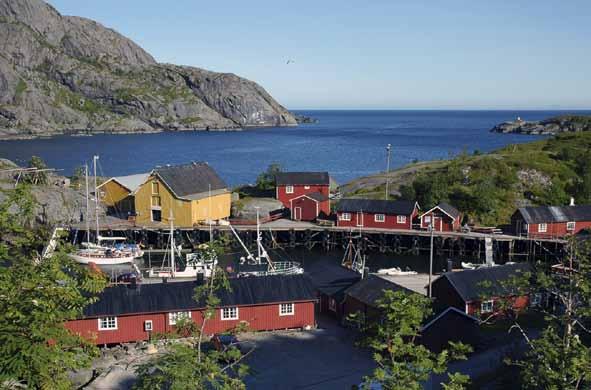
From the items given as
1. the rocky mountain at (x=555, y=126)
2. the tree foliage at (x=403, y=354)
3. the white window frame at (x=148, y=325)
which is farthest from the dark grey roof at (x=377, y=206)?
the rocky mountain at (x=555, y=126)

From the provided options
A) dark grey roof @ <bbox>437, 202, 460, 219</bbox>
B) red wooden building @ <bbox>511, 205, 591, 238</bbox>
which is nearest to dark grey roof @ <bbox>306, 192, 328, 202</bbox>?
dark grey roof @ <bbox>437, 202, 460, 219</bbox>

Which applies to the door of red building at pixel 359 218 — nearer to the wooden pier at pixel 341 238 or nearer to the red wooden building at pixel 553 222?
the wooden pier at pixel 341 238

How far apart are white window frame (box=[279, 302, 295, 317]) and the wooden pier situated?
2115cm

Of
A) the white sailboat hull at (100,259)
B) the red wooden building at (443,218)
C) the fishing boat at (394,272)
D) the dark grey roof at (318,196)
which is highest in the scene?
the dark grey roof at (318,196)

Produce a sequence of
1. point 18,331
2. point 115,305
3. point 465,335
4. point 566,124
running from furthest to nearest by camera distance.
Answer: point 566,124, point 115,305, point 465,335, point 18,331

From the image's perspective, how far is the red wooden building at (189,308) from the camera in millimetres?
27516

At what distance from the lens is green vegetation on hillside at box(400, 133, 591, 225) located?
54688 mm

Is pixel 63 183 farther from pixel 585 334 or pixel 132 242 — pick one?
pixel 585 334

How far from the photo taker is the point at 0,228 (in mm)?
10109

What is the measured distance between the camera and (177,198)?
51.0 metres

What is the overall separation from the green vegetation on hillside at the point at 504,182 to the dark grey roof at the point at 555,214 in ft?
19.6

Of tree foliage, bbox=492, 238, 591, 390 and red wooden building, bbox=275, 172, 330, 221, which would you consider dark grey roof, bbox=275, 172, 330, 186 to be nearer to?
red wooden building, bbox=275, 172, 330, 221

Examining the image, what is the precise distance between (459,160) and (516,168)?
258 inches

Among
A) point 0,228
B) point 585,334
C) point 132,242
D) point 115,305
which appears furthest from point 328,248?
point 0,228
